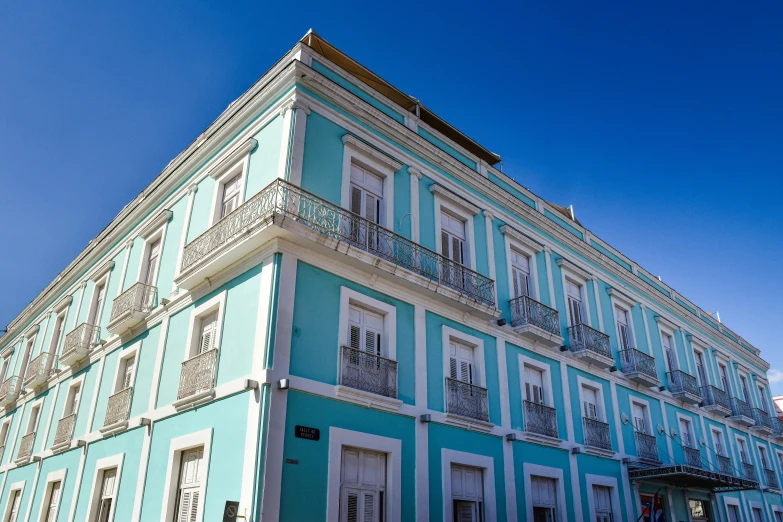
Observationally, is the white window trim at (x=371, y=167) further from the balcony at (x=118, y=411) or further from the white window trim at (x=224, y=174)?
the balcony at (x=118, y=411)

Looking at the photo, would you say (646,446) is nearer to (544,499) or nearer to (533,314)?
(544,499)

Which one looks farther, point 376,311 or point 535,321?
point 535,321

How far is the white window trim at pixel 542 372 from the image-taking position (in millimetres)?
14641

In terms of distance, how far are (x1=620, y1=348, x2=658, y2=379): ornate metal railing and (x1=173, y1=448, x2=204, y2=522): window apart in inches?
488

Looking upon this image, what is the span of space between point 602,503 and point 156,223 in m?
13.0

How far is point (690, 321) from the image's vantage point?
24.0 meters

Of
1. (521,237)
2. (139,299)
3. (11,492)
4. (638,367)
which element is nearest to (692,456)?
(638,367)

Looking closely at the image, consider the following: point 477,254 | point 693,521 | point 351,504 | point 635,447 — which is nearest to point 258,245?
point 351,504

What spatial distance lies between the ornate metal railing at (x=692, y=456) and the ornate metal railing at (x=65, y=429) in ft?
57.4

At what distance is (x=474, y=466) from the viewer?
12492mm

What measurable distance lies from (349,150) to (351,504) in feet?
22.2

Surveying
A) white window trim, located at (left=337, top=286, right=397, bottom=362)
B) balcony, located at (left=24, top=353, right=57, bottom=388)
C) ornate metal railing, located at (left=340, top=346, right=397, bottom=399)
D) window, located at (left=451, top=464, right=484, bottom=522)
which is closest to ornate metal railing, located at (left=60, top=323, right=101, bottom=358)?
balcony, located at (left=24, top=353, right=57, bottom=388)

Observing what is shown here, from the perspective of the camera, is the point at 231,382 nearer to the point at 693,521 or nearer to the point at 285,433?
the point at 285,433

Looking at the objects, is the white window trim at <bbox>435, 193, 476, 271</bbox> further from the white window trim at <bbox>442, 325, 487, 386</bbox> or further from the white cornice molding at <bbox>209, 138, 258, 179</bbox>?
the white cornice molding at <bbox>209, 138, 258, 179</bbox>
